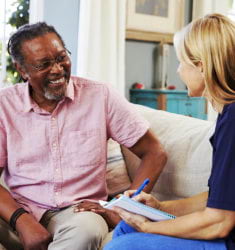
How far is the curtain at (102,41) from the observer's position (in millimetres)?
3225

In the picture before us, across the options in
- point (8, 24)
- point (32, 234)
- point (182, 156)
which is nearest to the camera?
point (32, 234)

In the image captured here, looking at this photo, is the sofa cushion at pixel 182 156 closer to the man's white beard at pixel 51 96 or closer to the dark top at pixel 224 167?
the man's white beard at pixel 51 96

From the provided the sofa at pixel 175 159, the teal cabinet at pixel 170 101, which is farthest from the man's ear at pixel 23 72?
the teal cabinet at pixel 170 101

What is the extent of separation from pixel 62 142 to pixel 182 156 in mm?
469

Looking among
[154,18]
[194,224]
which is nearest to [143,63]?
[154,18]

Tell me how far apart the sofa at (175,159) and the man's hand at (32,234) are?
211mm

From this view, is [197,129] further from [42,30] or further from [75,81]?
[42,30]

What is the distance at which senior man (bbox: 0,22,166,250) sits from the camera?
1.64m

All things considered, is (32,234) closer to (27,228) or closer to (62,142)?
(27,228)

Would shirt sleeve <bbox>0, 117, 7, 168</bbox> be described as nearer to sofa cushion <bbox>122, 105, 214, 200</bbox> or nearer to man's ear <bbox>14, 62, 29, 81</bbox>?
man's ear <bbox>14, 62, 29, 81</bbox>

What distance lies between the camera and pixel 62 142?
1663 mm

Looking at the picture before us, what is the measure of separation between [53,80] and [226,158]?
91cm

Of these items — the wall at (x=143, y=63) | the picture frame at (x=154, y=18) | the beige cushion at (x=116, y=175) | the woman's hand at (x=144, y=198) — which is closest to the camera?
the woman's hand at (x=144, y=198)

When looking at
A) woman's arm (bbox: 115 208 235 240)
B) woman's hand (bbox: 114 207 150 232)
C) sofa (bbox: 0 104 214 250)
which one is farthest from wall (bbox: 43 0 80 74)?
woman's arm (bbox: 115 208 235 240)
